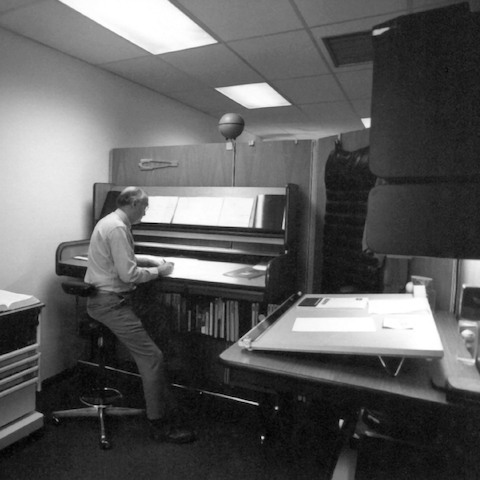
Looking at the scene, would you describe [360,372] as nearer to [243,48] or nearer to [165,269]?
[165,269]

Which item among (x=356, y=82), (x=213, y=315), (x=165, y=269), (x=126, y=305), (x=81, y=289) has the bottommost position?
(x=213, y=315)

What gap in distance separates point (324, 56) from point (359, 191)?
1.44 m

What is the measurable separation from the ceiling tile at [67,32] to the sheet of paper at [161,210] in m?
1.10

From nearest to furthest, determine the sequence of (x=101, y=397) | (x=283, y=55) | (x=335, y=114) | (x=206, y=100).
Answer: (x=101, y=397), (x=283, y=55), (x=206, y=100), (x=335, y=114)

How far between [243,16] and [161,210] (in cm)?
142

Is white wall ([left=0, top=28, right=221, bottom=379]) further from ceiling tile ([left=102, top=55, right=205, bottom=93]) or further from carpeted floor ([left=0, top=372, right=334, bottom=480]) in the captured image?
carpeted floor ([left=0, top=372, right=334, bottom=480])

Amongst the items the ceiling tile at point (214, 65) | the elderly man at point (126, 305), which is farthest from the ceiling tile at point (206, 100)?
the elderly man at point (126, 305)

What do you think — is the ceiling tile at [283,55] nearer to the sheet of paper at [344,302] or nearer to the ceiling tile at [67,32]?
the ceiling tile at [67,32]

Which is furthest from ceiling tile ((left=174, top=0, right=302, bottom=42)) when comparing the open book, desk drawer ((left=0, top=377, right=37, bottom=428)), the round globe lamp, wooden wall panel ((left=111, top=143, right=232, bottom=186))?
desk drawer ((left=0, top=377, right=37, bottom=428))

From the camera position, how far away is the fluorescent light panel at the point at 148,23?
2.30 meters

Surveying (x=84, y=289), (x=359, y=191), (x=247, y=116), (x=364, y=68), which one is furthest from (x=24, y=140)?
(x=247, y=116)

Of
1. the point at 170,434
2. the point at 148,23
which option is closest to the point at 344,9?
the point at 148,23

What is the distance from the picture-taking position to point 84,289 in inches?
89.5

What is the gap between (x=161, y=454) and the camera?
2145mm
